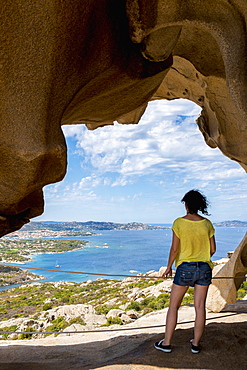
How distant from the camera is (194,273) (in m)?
2.98

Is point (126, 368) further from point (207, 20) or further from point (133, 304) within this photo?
point (133, 304)

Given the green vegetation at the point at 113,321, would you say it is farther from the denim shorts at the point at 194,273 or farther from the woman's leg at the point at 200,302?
the denim shorts at the point at 194,273

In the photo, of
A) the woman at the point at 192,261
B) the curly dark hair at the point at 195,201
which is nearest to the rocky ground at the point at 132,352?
the woman at the point at 192,261

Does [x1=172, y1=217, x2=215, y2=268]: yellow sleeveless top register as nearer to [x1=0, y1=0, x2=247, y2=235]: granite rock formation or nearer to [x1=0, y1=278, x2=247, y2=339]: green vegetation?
[x1=0, y1=0, x2=247, y2=235]: granite rock formation

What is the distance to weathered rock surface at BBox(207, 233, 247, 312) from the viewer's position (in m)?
6.29

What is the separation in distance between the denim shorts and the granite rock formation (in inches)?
62.3

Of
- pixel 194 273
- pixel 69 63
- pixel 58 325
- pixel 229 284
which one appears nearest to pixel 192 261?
pixel 194 273

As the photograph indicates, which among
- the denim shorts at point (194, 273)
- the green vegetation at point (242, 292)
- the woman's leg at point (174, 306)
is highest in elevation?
the denim shorts at point (194, 273)

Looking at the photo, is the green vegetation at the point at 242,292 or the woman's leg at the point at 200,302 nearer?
the woman's leg at the point at 200,302

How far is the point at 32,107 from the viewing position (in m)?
3.06

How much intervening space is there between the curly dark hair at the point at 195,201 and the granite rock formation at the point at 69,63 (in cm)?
99

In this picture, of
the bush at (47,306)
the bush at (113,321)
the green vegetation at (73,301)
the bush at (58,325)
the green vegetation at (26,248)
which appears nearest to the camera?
the bush at (113,321)

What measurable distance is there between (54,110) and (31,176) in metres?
0.71

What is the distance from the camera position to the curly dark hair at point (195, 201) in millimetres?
3084
